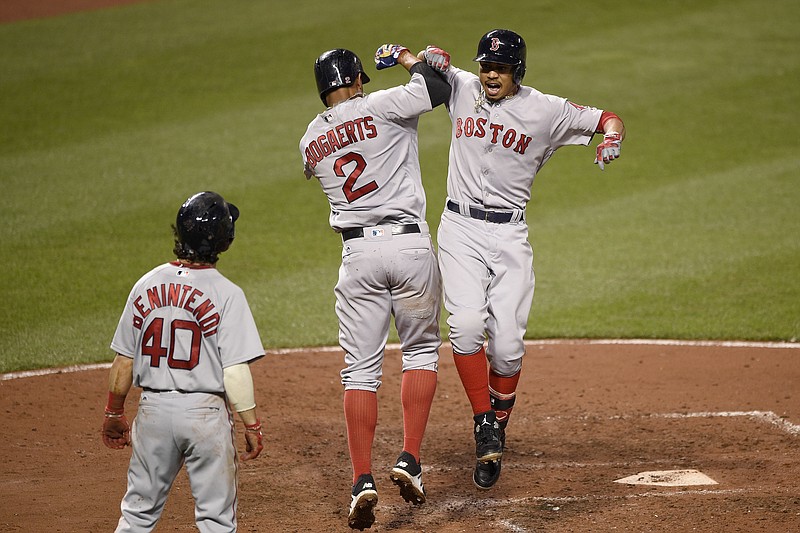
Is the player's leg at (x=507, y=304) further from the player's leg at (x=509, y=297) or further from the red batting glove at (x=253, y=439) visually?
the red batting glove at (x=253, y=439)

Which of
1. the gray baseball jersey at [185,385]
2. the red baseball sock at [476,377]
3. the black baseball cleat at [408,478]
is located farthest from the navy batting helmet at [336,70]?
the black baseball cleat at [408,478]

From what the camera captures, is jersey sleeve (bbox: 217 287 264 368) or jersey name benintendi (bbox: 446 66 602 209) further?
jersey name benintendi (bbox: 446 66 602 209)

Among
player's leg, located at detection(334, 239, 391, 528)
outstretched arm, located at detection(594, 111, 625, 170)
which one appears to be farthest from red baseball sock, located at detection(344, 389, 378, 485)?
outstretched arm, located at detection(594, 111, 625, 170)

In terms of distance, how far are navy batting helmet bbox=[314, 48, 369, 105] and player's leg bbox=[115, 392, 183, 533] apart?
172cm

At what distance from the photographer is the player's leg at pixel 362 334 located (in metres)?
4.75

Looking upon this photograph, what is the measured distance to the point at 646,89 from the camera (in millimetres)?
14047

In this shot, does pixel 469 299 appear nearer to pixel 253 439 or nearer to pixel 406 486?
pixel 406 486

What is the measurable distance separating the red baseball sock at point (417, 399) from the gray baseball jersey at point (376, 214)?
0.52 feet

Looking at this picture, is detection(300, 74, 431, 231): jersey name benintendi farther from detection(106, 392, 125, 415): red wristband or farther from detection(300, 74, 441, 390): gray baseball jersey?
detection(106, 392, 125, 415): red wristband

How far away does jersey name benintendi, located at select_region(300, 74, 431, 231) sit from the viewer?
15.4 ft

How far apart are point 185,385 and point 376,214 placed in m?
1.38

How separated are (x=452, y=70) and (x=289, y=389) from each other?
2.56 m

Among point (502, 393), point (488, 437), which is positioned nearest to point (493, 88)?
point (502, 393)

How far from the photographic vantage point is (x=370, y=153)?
474cm
